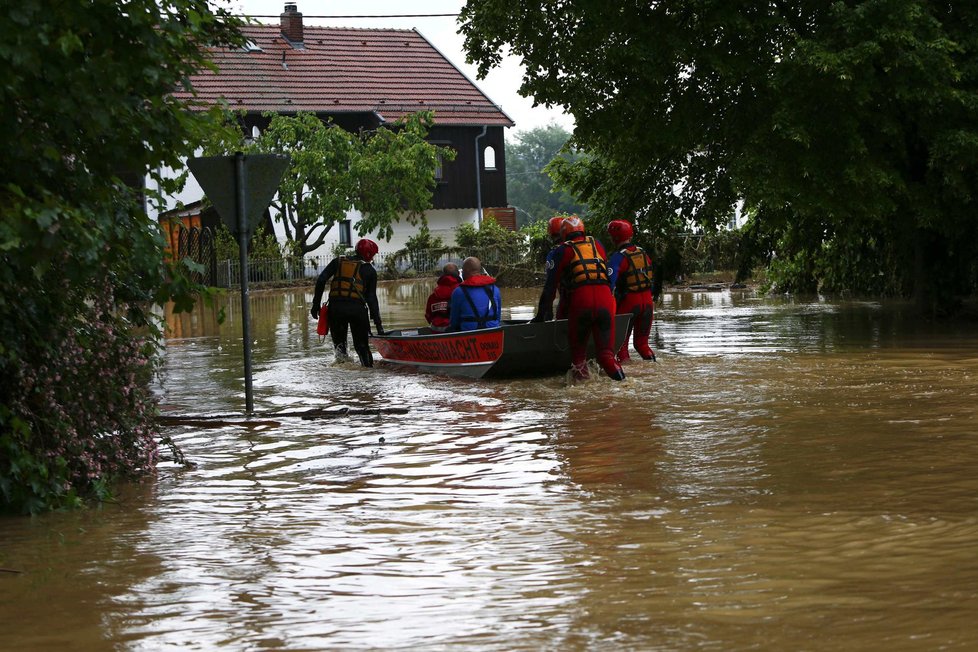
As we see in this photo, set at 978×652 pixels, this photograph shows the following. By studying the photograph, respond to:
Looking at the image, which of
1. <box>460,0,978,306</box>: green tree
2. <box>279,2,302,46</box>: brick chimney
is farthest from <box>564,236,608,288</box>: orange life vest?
<box>279,2,302,46</box>: brick chimney

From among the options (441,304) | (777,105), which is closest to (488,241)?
(777,105)

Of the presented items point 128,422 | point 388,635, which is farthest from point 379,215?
point 388,635

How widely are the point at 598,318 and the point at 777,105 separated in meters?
7.19

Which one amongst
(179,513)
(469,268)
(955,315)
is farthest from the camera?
(955,315)

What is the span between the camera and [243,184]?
42.5ft

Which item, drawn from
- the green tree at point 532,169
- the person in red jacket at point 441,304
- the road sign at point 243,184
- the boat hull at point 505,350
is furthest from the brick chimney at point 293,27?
the green tree at point 532,169

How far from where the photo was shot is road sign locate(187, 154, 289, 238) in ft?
42.1

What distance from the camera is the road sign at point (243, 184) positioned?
1284 cm

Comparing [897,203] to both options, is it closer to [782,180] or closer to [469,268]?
[782,180]

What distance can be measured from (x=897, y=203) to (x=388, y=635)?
706 inches

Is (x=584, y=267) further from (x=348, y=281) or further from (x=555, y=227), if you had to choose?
(x=348, y=281)

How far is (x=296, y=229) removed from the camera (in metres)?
52.5

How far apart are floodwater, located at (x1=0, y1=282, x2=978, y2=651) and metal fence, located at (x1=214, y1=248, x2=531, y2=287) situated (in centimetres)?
3505

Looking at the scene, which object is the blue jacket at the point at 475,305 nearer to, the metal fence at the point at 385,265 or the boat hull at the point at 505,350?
the boat hull at the point at 505,350
